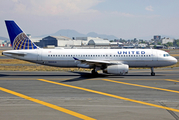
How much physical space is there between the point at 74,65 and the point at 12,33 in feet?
35.5

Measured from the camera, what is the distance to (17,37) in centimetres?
3186

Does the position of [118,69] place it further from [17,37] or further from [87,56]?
[17,37]

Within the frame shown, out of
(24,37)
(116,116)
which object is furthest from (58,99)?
(24,37)

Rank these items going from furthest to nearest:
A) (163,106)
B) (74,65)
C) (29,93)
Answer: (74,65) → (29,93) → (163,106)

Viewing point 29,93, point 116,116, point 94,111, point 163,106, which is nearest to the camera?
point 116,116

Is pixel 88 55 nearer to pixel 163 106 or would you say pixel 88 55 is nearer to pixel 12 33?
pixel 12 33

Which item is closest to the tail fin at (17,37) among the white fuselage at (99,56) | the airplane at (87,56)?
the airplane at (87,56)

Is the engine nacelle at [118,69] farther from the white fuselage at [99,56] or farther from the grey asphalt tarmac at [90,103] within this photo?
the grey asphalt tarmac at [90,103]

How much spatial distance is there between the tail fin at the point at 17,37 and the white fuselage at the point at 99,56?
1.30 metres

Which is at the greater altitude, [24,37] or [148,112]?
[24,37]

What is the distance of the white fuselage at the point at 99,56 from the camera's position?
30375 millimetres

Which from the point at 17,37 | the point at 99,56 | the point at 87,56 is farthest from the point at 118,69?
the point at 17,37

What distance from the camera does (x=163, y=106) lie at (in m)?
14.4

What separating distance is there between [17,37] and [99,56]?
42.7 ft
